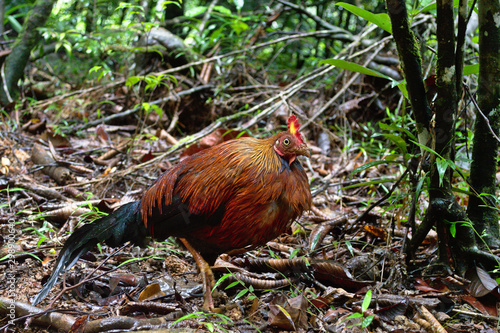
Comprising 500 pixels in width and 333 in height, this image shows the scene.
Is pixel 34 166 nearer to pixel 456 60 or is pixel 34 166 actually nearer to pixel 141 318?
pixel 141 318

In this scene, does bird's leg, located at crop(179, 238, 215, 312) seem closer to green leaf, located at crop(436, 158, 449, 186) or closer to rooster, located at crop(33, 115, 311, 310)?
rooster, located at crop(33, 115, 311, 310)

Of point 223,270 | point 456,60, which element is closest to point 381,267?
point 223,270

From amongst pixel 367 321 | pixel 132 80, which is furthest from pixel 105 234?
pixel 132 80

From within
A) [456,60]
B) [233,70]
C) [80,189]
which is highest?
[456,60]

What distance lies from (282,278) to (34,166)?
124 inches

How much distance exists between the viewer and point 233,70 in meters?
6.80

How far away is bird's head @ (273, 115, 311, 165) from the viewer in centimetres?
290

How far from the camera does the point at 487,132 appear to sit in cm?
275

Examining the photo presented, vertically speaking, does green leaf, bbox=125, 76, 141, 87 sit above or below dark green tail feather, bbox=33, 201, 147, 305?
above

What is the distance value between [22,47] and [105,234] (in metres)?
4.18

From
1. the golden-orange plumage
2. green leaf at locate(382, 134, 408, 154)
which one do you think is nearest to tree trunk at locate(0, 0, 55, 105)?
the golden-orange plumage

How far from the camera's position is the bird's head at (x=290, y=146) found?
290cm

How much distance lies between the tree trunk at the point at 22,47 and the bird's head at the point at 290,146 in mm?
4500

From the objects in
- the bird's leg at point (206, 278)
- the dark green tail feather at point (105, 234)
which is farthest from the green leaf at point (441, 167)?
the dark green tail feather at point (105, 234)
